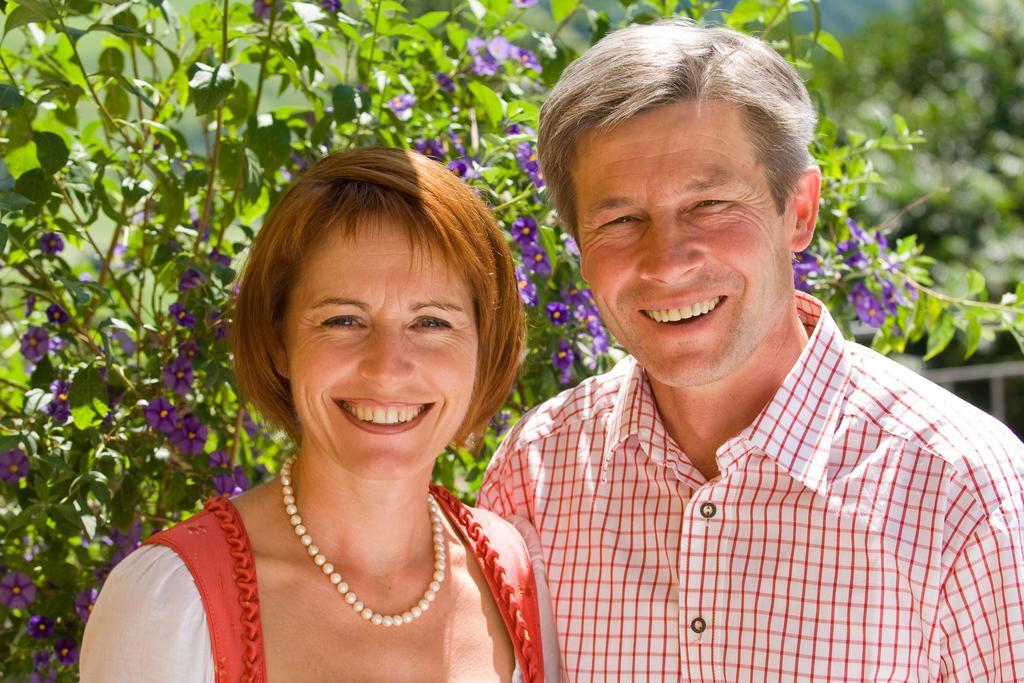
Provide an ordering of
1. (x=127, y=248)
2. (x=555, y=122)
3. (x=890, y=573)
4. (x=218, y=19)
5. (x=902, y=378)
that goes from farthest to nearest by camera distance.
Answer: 1. (x=127, y=248)
2. (x=218, y=19)
3. (x=555, y=122)
4. (x=902, y=378)
5. (x=890, y=573)

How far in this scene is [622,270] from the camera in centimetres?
183

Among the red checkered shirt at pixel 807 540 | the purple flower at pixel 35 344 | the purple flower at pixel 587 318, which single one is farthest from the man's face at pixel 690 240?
the purple flower at pixel 35 344

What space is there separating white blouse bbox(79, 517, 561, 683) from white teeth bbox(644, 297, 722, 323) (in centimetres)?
72

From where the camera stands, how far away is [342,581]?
1.71m

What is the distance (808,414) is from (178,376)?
957mm

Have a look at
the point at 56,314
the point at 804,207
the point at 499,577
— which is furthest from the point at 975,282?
the point at 56,314

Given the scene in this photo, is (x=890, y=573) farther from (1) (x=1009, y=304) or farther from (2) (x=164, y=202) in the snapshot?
(2) (x=164, y=202)

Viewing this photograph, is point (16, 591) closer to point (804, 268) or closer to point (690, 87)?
point (690, 87)

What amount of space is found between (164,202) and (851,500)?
1.12 m

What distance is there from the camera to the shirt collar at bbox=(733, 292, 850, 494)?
175 cm

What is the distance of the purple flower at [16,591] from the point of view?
2006 mm

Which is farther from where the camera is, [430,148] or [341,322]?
[430,148]

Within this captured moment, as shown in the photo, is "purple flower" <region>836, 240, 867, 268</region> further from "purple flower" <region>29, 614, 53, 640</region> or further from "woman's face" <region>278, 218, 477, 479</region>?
"purple flower" <region>29, 614, 53, 640</region>

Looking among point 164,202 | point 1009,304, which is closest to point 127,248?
point 164,202
